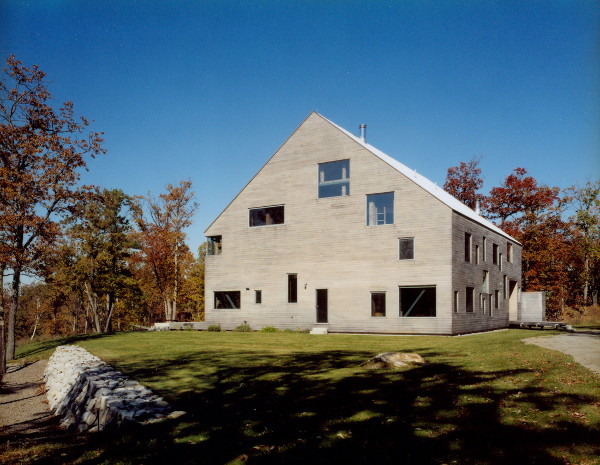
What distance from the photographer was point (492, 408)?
20.9 feet

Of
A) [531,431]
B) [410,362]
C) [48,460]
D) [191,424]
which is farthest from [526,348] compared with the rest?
[48,460]

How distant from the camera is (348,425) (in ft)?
19.5

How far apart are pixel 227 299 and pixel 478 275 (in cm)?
1543

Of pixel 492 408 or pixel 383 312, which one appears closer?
pixel 492 408

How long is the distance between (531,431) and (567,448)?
554mm

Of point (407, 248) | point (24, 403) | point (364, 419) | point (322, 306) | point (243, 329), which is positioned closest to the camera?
point (364, 419)

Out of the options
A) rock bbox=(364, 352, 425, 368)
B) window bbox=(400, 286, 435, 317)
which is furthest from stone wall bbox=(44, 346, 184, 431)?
window bbox=(400, 286, 435, 317)

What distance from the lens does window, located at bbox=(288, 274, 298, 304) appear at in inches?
1040

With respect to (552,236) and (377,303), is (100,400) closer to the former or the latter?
(377,303)

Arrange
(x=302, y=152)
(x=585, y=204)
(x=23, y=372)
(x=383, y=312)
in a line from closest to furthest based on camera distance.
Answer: (x=23, y=372) → (x=383, y=312) → (x=302, y=152) → (x=585, y=204)

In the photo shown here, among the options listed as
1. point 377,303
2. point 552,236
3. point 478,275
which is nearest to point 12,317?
point 377,303

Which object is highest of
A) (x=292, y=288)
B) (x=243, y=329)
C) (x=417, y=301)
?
(x=292, y=288)

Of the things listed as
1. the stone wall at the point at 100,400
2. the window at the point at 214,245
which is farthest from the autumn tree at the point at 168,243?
the stone wall at the point at 100,400

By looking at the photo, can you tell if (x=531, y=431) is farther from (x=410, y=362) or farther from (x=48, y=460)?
(x=48, y=460)
